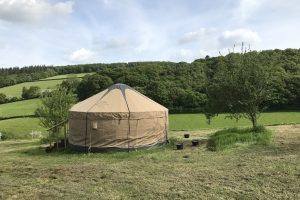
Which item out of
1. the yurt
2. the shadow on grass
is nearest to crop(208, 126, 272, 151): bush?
the shadow on grass

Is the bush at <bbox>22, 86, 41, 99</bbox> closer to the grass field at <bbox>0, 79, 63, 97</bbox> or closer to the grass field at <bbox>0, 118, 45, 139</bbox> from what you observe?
the grass field at <bbox>0, 79, 63, 97</bbox>

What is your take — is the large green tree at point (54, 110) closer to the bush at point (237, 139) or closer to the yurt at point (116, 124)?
the yurt at point (116, 124)

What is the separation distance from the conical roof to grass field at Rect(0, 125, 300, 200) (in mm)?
2238

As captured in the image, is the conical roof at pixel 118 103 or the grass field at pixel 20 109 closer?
the conical roof at pixel 118 103

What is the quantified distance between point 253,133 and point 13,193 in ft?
34.4

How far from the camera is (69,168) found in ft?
40.0

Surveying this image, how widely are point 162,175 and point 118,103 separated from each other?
7051 mm

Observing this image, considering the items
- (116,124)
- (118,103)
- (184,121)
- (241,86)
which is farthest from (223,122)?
(116,124)

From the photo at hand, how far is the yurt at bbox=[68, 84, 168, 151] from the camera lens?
1655 cm

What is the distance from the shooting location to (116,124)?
16.6 meters

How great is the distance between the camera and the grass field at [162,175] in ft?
29.0

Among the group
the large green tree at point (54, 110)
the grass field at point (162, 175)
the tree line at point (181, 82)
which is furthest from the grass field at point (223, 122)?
the grass field at point (162, 175)

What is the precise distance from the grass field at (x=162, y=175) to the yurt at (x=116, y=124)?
48.1 inches

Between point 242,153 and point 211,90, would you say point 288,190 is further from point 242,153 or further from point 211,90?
point 211,90
